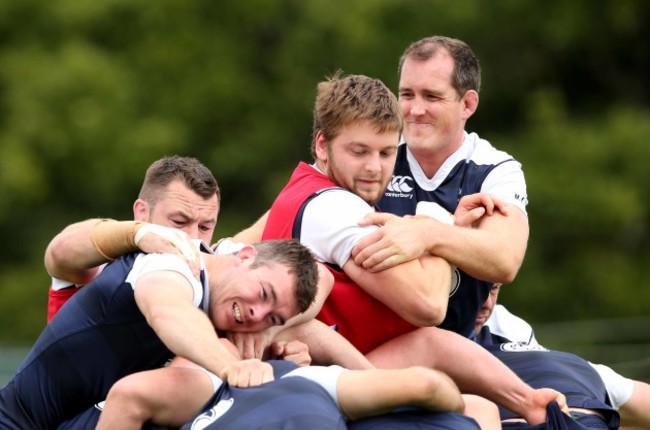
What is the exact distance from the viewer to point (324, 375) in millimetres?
4520

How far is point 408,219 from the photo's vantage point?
532 centimetres

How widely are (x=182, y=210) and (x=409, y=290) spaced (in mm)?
1086

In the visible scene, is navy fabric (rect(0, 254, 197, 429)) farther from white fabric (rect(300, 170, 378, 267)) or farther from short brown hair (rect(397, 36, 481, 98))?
short brown hair (rect(397, 36, 481, 98))

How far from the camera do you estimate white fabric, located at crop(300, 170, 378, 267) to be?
520 cm

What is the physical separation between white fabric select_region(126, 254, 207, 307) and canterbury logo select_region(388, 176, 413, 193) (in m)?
1.58

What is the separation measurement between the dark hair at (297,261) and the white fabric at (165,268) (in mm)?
216

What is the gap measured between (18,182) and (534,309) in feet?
20.9

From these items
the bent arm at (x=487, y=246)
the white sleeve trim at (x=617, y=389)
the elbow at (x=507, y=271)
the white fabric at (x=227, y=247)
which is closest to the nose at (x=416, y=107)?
the bent arm at (x=487, y=246)

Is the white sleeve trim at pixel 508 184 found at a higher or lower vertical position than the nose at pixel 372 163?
lower

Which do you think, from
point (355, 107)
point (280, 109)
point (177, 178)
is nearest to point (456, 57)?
point (355, 107)

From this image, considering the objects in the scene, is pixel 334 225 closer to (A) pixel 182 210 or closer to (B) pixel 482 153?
(A) pixel 182 210

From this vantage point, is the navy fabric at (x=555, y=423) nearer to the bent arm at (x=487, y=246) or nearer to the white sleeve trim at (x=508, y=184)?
the bent arm at (x=487, y=246)

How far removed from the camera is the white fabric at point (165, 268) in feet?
15.4

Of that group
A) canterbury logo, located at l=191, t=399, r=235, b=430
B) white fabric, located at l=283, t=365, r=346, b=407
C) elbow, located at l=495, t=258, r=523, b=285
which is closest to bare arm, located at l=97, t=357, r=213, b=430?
canterbury logo, located at l=191, t=399, r=235, b=430
